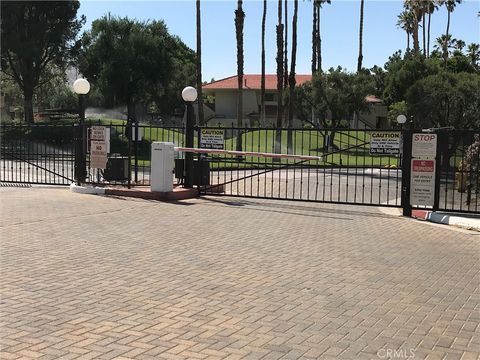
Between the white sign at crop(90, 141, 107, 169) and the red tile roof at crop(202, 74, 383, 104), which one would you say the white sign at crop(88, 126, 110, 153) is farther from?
the red tile roof at crop(202, 74, 383, 104)

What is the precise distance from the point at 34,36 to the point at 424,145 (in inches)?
1367

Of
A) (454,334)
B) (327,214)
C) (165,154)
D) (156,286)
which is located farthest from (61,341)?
(165,154)

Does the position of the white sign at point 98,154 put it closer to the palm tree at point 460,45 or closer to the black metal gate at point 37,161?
the black metal gate at point 37,161

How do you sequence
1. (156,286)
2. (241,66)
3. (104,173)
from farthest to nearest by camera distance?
(241,66) < (104,173) < (156,286)

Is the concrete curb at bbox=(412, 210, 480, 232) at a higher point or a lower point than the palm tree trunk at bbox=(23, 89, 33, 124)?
lower

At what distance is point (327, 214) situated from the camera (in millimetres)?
11797

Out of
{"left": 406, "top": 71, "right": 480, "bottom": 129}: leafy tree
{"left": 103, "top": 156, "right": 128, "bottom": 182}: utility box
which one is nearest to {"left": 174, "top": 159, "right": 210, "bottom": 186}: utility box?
{"left": 103, "top": 156, "right": 128, "bottom": 182}: utility box

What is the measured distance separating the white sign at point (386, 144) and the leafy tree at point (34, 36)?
32.9 metres

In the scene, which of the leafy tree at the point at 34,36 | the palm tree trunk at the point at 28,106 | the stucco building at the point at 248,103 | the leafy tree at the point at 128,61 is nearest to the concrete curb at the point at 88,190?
the leafy tree at the point at 128,61

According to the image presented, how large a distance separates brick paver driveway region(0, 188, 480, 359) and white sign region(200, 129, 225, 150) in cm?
397

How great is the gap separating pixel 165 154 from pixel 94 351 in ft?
31.3

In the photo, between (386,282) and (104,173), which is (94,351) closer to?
(386,282)

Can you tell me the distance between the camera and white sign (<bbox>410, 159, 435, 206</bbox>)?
1155 cm

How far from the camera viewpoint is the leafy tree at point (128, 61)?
39188mm
